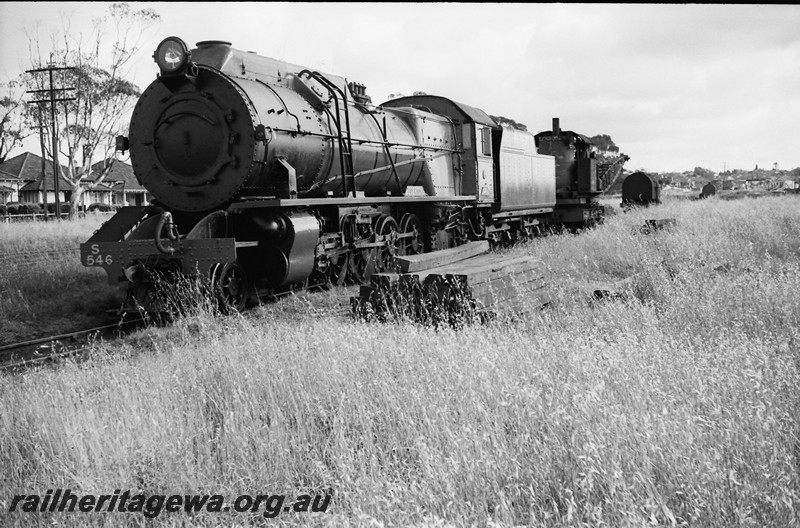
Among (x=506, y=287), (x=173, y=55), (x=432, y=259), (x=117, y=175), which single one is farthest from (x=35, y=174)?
(x=506, y=287)

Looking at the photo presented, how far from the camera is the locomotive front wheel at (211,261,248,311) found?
866 cm

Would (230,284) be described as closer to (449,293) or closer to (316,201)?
(316,201)

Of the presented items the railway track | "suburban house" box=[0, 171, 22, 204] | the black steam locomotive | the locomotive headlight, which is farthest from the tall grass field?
"suburban house" box=[0, 171, 22, 204]

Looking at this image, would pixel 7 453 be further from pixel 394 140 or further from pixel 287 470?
pixel 394 140

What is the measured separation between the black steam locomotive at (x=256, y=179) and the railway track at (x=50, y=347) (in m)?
0.52

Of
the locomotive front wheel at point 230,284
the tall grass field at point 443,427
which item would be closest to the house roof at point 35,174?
the locomotive front wheel at point 230,284

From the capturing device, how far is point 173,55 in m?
8.77

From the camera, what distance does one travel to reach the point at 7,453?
3.76 meters

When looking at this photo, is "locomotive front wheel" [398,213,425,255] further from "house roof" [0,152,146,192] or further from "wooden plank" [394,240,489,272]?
"house roof" [0,152,146,192]

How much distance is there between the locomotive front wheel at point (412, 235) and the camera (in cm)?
1288

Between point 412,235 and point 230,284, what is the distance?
4926mm

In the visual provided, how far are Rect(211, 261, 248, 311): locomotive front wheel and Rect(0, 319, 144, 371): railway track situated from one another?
123 cm

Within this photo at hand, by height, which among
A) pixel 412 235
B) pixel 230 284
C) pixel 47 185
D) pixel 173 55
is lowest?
pixel 230 284

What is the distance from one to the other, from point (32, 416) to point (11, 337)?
4.96 m
